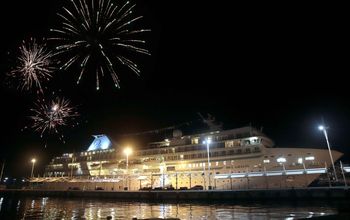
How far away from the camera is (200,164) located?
4966cm

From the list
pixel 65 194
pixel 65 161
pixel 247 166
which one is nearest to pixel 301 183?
pixel 247 166

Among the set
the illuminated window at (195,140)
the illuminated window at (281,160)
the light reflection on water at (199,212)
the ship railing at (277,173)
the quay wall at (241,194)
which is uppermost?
the illuminated window at (195,140)

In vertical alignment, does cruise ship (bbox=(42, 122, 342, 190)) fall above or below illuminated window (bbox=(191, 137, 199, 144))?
below

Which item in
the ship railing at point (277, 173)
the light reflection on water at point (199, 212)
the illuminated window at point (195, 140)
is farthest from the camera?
the illuminated window at point (195, 140)

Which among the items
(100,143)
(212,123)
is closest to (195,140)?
(212,123)

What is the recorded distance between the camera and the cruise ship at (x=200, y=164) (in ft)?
132

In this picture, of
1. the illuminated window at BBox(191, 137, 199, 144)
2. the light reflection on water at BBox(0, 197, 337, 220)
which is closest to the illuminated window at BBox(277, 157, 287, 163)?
the light reflection on water at BBox(0, 197, 337, 220)

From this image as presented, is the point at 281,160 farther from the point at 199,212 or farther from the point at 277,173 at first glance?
the point at 199,212

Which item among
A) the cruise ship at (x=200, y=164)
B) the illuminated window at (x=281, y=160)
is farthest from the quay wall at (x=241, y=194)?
the illuminated window at (x=281, y=160)

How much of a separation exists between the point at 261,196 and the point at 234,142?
13.6 meters

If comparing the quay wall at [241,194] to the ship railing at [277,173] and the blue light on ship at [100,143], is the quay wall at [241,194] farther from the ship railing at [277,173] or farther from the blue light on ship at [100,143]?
the blue light on ship at [100,143]

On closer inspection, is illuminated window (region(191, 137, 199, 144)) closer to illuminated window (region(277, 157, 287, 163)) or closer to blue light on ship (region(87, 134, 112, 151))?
illuminated window (region(277, 157, 287, 163))

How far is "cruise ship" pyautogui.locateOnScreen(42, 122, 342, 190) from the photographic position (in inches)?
1586

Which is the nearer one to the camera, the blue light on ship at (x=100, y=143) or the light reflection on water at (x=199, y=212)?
the light reflection on water at (x=199, y=212)
